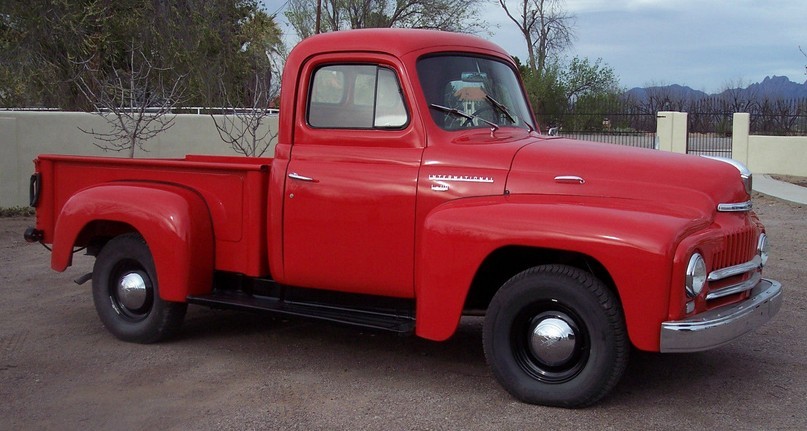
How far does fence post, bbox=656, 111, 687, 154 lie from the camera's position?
896 inches

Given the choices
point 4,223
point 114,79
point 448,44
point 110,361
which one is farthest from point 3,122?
point 448,44

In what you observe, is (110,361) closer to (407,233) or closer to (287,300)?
(287,300)

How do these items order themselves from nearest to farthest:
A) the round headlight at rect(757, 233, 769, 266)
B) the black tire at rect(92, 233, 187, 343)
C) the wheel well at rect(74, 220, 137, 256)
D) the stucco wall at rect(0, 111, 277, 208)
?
the round headlight at rect(757, 233, 769, 266) → the black tire at rect(92, 233, 187, 343) → the wheel well at rect(74, 220, 137, 256) → the stucco wall at rect(0, 111, 277, 208)

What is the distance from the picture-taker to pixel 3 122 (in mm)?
13039

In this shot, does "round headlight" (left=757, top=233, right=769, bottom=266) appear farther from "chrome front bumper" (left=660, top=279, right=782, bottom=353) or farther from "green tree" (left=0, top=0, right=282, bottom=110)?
"green tree" (left=0, top=0, right=282, bottom=110)

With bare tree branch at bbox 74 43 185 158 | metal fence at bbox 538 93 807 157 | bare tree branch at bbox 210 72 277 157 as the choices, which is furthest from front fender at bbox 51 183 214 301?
metal fence at bbox 538 93 807 157

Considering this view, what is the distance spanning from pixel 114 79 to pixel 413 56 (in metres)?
13.9

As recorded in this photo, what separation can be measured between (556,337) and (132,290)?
2.97 meters

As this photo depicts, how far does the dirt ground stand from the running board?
353mm

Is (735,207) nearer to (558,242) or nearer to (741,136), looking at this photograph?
(558,242)

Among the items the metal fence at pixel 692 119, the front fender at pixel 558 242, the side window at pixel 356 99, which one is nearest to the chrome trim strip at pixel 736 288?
the front fender at pixel 558 242

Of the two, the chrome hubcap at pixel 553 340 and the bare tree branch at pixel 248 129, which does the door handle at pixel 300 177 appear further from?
the bare tree branch at pixel 248 129

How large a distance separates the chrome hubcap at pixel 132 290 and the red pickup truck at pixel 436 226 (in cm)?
1

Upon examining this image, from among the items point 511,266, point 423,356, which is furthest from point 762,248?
point 423,356
